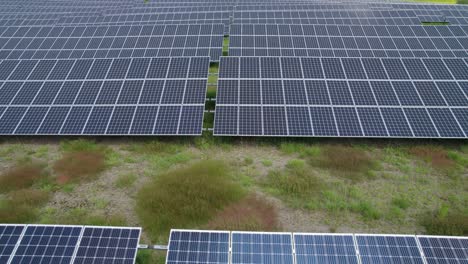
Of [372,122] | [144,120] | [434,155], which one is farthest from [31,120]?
[434,155]

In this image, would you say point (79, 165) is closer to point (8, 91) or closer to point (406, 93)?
point (8, 91)

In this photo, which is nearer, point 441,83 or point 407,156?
point 407,156

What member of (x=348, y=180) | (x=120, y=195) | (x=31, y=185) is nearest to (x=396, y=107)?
(x=348, y=180)

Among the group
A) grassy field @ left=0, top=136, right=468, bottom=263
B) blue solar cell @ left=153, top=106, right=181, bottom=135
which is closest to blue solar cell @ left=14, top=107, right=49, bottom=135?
grassy field @ left=0, top=136, right=468, bottom=263

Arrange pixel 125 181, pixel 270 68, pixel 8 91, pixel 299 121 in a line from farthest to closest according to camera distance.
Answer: pixel 270 68 < pixel 8 91 < pixel 299 121 < pixel 125 181

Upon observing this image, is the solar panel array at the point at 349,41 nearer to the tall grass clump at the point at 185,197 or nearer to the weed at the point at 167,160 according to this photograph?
the weed at the point at 167,160

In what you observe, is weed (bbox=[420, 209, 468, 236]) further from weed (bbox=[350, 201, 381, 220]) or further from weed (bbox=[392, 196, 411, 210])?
weed (bbox=[350, 201, 381, 220])

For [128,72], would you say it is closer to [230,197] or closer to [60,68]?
[60,68]
